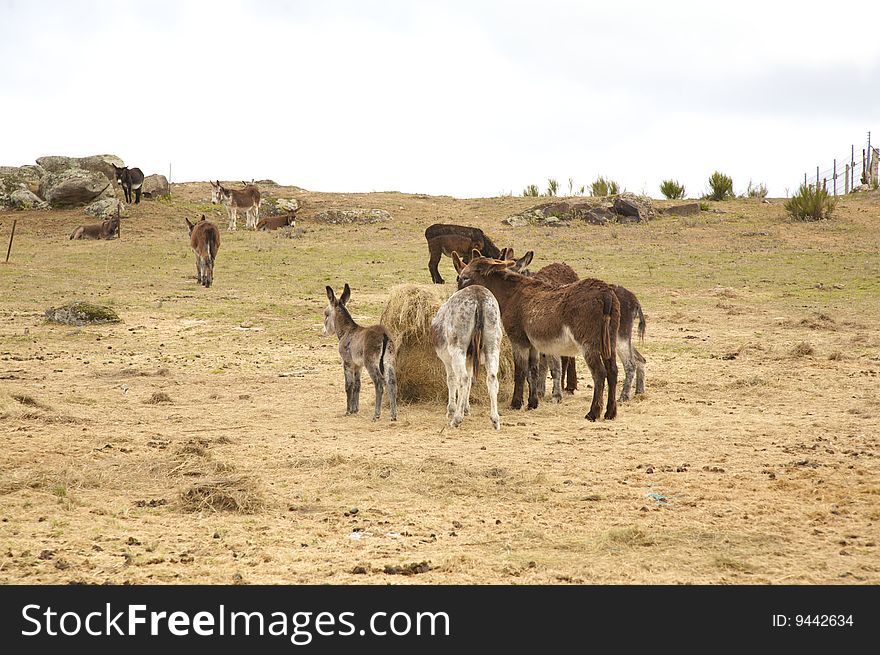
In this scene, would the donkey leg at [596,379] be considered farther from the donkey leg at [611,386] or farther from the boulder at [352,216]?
the boulder at [352,216]

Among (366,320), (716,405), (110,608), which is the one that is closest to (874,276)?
(366,320)

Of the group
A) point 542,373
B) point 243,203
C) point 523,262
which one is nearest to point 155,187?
point 243,203

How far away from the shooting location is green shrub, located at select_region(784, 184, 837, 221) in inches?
1319

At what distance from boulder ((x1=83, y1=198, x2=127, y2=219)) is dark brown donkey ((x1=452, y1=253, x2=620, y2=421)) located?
2439 cm

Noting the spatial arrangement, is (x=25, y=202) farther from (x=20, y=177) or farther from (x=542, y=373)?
(x=542, y=373)

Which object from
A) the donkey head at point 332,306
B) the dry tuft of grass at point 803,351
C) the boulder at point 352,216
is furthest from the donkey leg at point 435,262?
the boulder at point 352,216

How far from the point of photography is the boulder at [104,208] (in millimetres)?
33125

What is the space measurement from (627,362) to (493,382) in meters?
2.09

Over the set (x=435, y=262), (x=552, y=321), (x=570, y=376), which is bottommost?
(x=570, y=376)

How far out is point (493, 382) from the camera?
1010 cm

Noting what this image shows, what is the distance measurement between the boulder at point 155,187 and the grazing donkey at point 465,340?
29616mm

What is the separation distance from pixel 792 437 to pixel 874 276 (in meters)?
15.9

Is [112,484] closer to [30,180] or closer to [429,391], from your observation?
[429,391]

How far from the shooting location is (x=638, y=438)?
30.8 ft
